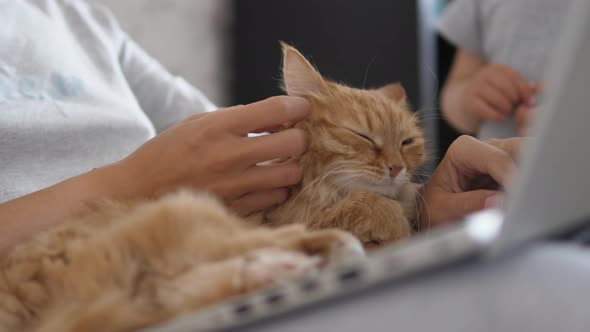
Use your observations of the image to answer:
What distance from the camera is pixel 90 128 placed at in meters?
1.32

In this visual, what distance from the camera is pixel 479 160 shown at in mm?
1001

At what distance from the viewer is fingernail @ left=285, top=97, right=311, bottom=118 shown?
1056 mm

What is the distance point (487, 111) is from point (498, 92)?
0.25ft

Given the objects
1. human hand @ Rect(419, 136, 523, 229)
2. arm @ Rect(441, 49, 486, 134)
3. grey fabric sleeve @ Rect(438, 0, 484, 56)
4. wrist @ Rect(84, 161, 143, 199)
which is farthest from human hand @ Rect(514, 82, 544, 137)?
wrist @ Rect(84, 161, 143, 199)

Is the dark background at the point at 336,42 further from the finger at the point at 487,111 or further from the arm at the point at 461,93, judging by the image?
the finger at the point at 487,111

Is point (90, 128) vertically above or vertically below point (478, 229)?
above

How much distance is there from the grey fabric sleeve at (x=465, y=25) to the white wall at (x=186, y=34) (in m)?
1.58

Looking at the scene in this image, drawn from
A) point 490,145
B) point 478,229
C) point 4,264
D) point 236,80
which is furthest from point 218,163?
point 236,80

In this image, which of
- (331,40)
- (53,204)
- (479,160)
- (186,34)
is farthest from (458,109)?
(186,34)

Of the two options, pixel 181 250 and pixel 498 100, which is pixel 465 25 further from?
pixel 181 250

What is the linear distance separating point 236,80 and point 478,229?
128 inches

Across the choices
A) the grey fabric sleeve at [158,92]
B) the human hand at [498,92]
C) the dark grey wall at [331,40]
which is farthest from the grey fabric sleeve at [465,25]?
the grey fabric sleeve at [158,92]

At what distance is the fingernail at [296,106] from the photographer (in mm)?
1056

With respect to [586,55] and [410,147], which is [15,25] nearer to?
[410,147]
